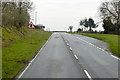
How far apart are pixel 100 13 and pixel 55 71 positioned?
4642 centimetres

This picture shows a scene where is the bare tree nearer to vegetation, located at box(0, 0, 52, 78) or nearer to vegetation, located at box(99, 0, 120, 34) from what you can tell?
vegetation, located at box(99, 0, 120, 34)

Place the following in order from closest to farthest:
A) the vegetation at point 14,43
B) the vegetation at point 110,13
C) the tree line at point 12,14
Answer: the vegetation at point 14,43 < the tree line at point 12,14 < the vegetation at point 110,13

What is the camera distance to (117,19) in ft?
155

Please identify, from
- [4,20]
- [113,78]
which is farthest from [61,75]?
[4,20]

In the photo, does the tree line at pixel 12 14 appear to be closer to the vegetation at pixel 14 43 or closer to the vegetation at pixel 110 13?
the vegetation at pixel 14 43

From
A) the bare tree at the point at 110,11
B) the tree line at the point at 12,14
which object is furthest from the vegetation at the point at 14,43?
the bare tree at the point at 110,11

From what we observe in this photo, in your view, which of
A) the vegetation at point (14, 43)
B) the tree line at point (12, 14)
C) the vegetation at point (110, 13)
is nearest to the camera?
the vegetation at point (14, 43)

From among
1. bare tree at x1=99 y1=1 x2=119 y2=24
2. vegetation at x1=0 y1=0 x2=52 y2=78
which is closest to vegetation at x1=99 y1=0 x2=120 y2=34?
bare tree at x1=99 y1=1 x2=119 y2=24

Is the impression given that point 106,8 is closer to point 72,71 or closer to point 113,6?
point 113,6

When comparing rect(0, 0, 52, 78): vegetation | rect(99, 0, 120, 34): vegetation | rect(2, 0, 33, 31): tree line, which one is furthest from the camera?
rect(99, 0, 120, 34): vegetation

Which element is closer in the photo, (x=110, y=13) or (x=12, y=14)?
(x=12, y=14)

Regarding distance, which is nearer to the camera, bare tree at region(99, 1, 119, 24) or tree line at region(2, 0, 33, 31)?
tree line at region(2, 0, 33, 31)

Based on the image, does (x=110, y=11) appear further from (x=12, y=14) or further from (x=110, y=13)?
(x=12, y=14)

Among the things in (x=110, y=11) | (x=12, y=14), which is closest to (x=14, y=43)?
(x=12, y=14)
